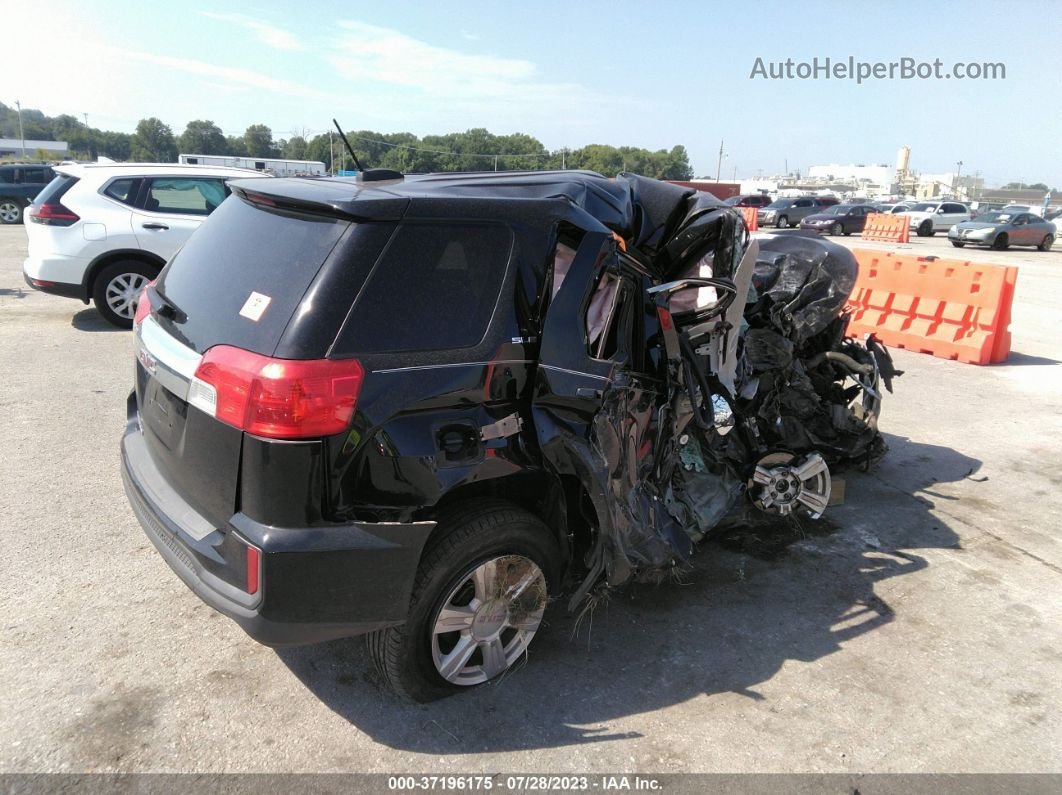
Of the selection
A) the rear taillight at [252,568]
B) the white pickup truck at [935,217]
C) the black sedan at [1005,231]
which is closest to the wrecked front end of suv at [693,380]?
the rear taillight at [252,568]

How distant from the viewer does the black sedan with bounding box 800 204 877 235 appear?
110 feet

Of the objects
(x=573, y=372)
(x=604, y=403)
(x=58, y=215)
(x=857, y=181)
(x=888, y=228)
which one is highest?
(x=857, y=181)

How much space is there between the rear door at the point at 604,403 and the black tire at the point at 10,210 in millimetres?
24284

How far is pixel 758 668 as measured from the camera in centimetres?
331

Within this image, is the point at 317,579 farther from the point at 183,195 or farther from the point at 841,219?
the point at 841,219

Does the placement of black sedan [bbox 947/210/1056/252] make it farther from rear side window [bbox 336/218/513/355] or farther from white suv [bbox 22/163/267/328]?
rear side window [bbox 336/218/513/355]

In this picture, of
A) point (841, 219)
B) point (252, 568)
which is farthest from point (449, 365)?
point (841, 219)

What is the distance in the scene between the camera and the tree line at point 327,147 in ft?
80.4

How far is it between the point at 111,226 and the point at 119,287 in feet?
2.27

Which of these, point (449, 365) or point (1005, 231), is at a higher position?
point (1005, 231)

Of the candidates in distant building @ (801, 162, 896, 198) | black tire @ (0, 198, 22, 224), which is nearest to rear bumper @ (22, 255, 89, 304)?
black tire @ (0, 198, 22, 224)

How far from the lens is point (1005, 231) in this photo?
27.7 metres

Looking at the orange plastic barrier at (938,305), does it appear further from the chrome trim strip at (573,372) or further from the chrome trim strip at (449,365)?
the chrome trim strip at (449,365)

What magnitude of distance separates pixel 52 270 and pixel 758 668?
8272mm
